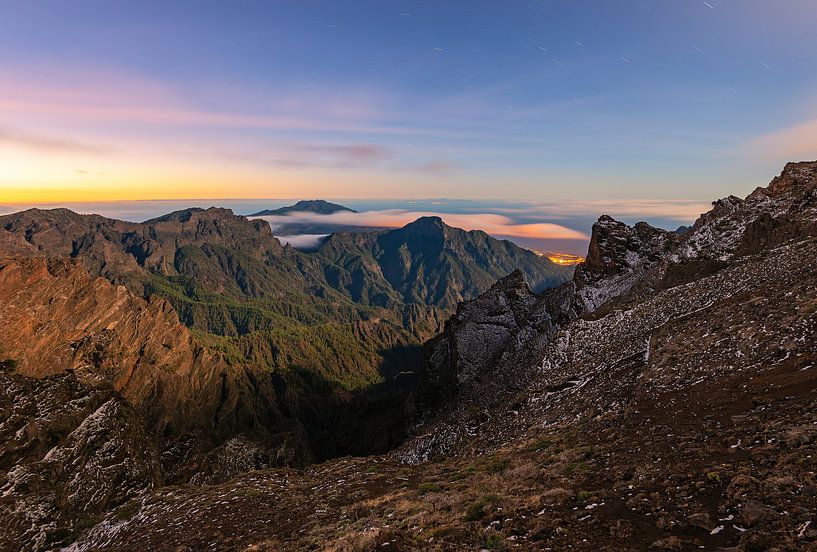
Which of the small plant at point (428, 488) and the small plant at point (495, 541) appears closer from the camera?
the small plant at point (495, 541)

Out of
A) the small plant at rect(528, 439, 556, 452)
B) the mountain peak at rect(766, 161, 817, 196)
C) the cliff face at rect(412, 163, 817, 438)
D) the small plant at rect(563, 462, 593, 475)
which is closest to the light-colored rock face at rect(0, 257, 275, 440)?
the cliff face at rect(412, 163, 817, 438)

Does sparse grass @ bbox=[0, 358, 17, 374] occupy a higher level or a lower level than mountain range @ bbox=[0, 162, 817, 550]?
lower

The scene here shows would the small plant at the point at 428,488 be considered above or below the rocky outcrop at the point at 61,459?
above

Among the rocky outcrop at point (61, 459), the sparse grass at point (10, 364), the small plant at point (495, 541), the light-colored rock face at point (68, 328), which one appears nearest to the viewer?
the small plant at point (495, 541)

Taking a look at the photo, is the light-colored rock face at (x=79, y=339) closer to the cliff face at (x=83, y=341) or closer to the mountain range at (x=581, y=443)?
the cliff face at (x=83, y=341)

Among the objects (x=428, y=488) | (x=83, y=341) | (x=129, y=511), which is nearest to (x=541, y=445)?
(x=428, y=488)

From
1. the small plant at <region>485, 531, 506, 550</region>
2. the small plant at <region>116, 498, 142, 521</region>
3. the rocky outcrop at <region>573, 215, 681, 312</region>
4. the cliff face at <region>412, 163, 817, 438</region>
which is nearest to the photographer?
the small plant at <region>485, 531, 506, 550</region>

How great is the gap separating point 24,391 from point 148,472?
126 ft

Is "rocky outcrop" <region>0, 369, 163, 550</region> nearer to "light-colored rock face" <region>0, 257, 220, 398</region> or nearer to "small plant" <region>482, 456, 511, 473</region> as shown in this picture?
"small plant" <region>482, 456, 511, 473</region>

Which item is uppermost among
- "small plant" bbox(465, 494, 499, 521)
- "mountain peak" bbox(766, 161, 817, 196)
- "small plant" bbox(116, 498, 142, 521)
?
"mountain peak" bbox(766, 161, 817, 196)

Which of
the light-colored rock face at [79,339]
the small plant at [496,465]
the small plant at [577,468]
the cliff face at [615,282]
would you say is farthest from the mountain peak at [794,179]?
the light-colored rock face at [79,339]

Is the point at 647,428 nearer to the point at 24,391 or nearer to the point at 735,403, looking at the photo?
the point at 735,403

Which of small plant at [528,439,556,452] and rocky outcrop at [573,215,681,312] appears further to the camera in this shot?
rocky outcrop at [573,215,681,312]

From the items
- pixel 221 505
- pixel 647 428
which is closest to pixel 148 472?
pixel 221 505
